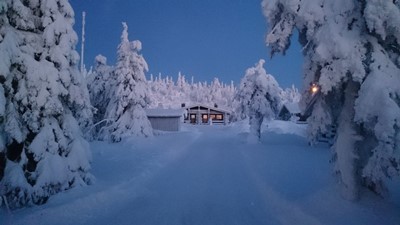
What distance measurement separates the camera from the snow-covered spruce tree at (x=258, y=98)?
3238cm

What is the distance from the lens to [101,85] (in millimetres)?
34812

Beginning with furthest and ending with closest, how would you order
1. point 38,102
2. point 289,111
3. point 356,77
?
1. point 289,111
2. point 38,102
3. point 356,77

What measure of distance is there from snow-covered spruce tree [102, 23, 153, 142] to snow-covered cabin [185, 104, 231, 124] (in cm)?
4573

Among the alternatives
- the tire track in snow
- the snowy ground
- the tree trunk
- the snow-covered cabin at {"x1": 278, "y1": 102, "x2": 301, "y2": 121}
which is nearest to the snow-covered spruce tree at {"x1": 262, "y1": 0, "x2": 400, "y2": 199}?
the tree trunk

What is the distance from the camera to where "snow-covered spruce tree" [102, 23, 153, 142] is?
1237 inches

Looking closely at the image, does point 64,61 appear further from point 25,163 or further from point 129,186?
point 129,186

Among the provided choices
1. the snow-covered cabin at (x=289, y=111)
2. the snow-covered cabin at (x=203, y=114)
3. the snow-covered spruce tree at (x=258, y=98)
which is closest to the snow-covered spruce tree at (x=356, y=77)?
the snow-covered spruce tree at (x=258, y=98)

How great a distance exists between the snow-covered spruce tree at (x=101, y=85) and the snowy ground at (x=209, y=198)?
16071mm

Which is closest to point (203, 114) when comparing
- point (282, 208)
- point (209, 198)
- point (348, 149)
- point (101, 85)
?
point (101, 85)

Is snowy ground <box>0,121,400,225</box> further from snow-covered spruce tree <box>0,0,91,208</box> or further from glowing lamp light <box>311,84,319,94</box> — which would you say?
glowing lamp light <box>311,84,319,94</box>

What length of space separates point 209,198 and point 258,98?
22.0 m

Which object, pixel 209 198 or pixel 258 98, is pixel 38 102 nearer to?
pixel 209 198

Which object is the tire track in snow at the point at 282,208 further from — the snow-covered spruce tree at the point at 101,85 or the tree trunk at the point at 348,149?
the snow-covered spruce tree at the point at 101,85

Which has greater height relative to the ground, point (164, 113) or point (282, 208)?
point (164, 113)
